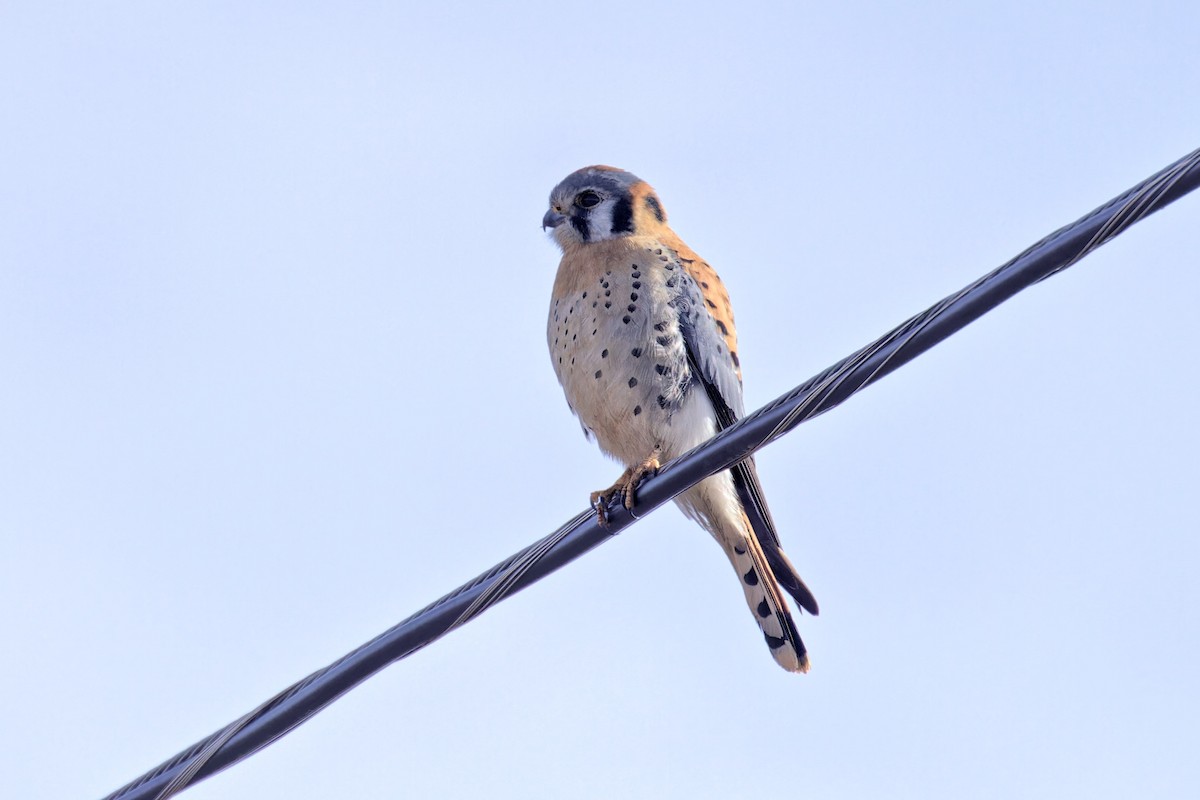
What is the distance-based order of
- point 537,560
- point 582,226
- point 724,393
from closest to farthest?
point 537,560 → point 724,393 → point 582,226

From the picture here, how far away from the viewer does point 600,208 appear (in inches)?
243

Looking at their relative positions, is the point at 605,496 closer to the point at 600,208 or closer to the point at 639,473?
the point at 639,473

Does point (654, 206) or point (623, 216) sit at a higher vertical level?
point (654, 206)

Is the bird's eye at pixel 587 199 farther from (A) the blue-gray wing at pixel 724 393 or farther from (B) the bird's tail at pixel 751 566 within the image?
(B) the bird's tail at pixel 751 566

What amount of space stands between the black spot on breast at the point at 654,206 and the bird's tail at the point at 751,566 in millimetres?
1236

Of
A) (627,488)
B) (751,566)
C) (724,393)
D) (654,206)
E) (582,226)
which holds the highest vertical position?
(654,206)

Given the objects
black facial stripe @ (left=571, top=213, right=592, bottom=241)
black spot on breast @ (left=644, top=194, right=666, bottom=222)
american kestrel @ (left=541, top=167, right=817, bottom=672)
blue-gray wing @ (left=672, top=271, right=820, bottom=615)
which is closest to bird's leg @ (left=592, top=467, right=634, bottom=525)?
american kestrel @ (left=541, top=167, right=817, bottom=672)

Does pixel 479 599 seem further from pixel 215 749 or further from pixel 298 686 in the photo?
pixel 215 749

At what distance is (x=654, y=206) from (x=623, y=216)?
0.24 metres

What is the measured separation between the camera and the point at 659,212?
6.36 meters

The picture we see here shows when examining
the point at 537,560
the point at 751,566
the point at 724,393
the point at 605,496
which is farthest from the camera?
the point at 751,566

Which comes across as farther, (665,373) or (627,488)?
(665,373)

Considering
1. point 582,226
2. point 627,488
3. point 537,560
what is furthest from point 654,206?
point 537,560

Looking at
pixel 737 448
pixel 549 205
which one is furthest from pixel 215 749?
pixel 549 205
